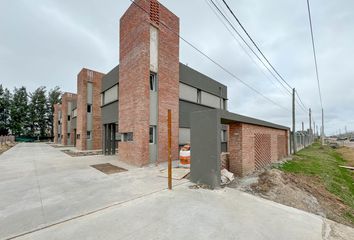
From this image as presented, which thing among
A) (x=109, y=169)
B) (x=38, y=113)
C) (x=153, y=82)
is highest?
(x=38, y=113)

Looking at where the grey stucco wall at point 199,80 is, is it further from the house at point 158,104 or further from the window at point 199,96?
the window at point 199,96

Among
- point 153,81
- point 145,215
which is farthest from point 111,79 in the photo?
point 145,215

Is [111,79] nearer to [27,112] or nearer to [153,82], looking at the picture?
[153,82]

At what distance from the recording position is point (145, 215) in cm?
375

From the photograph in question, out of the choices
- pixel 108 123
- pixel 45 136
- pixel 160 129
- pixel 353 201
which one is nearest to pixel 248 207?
pixel 353 201

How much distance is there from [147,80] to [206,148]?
558 centimetres

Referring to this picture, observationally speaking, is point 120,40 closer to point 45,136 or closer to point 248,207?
point 248,207

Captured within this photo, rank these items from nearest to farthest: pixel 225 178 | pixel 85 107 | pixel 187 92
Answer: pixel 225 178 → pixel 187 92 → pixel 85 107

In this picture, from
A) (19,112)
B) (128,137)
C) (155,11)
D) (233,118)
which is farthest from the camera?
(19,112)

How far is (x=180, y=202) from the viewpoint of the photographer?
4500 mm

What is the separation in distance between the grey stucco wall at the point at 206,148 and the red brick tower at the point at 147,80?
387 cm

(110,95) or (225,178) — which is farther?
(110,95)

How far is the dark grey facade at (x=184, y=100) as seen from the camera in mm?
12492

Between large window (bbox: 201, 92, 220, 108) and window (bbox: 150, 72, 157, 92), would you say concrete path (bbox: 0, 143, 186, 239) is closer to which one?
window (bbox: 150, 72, 157, 92)
